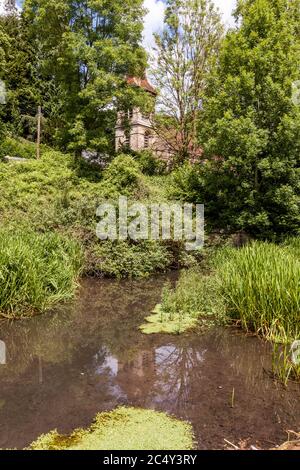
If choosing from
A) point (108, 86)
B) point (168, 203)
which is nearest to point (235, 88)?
point (168, 203)

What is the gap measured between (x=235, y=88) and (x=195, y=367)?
9.54 meters

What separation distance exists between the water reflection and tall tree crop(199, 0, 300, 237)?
6706 millimetres

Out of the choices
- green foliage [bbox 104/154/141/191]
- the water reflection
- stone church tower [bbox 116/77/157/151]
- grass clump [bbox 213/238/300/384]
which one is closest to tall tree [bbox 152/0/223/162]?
stone church tower [bbox 116/77/157/151]

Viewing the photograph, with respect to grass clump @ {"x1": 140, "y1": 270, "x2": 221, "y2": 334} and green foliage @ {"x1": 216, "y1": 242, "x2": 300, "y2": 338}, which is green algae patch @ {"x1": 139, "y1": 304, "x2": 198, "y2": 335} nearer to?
grass clump @ {"x1": 140, "y1": 270, "x2": 221, "y2": 334}

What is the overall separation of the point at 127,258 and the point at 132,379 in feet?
19.5

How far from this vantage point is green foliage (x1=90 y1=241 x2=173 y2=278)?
10383 mm

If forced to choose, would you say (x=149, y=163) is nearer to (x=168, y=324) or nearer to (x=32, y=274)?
(x=32, y=274)

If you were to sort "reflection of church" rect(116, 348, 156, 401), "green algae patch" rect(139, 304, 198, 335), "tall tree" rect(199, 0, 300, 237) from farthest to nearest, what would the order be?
"tall tree" rect(199, 0, 300, 237) → "green algae patch" rect(139, 304, 198, 335) → "reflection of church" rect(116, 348, 156, 401)

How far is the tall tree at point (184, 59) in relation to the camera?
54.3 ft

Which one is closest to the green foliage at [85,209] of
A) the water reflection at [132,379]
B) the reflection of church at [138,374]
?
the water reflection at [132,379]

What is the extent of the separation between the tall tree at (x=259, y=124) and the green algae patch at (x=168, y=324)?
608 centimetres

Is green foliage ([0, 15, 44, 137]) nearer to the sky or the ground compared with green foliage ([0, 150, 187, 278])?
nearer to the sky

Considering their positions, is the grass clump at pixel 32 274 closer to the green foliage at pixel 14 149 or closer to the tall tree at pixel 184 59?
the tall tree at pixel 184 59
